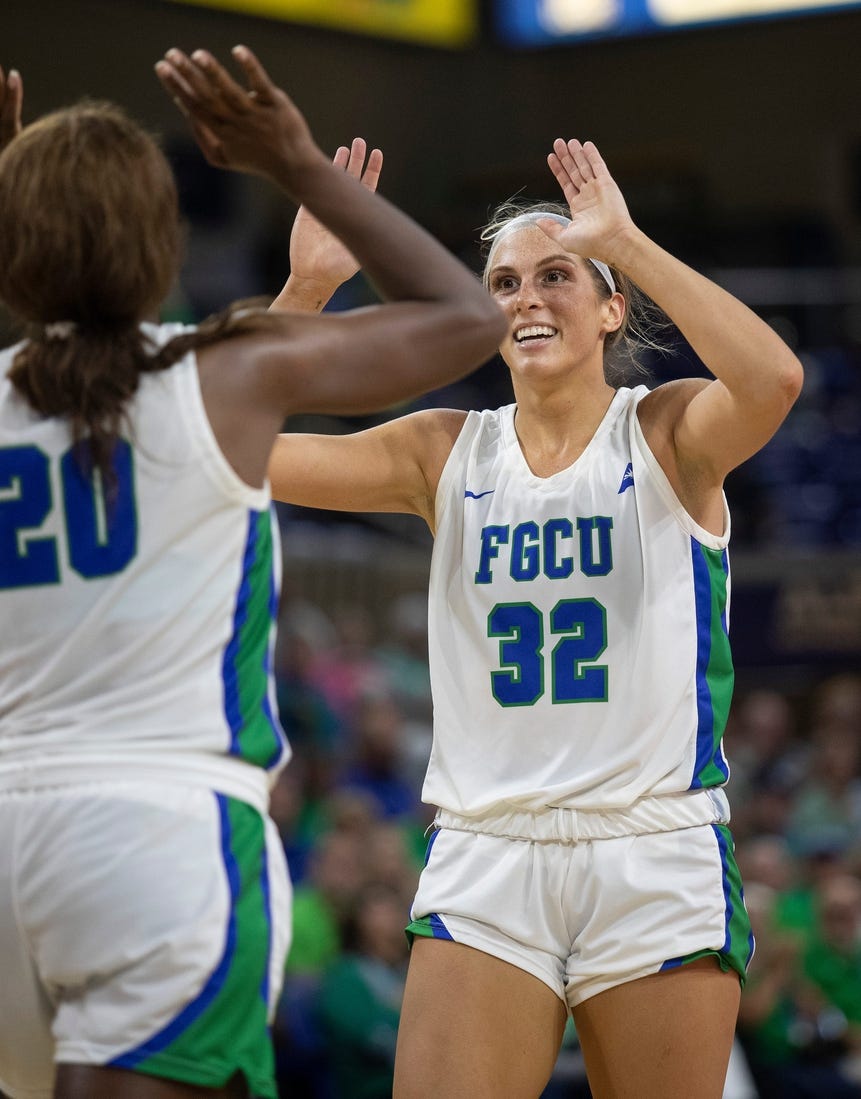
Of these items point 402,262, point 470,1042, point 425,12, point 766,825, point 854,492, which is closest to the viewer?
point 402,262

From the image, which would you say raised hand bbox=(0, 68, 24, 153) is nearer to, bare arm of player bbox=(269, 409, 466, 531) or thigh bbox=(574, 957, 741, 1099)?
bare arm of player bbox=(269, 409, 466, 531)

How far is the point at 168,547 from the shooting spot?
8.05 feet

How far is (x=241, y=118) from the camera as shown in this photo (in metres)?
2.61

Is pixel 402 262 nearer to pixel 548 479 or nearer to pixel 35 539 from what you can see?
pixel 35 539

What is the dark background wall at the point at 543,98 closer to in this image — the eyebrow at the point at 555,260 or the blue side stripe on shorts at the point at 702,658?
the eyebrow at the point at 555,260

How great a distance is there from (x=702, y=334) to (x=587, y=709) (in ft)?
2.83

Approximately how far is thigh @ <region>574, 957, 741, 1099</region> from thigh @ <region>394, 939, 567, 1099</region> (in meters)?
0.12

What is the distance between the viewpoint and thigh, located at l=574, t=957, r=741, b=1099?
11.1 feet

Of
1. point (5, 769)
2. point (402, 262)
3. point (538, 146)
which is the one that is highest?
point (538, 146)

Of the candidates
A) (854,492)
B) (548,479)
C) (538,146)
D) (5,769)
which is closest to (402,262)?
(5,769)

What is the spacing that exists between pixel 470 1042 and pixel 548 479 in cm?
130

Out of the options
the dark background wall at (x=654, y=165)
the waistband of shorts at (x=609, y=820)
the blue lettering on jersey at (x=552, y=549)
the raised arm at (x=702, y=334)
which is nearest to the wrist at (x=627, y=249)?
the raised arm at (x=702, y=334)

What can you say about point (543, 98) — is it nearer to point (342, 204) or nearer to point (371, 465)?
point (371, 465)

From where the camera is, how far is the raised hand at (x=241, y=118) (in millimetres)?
2553
